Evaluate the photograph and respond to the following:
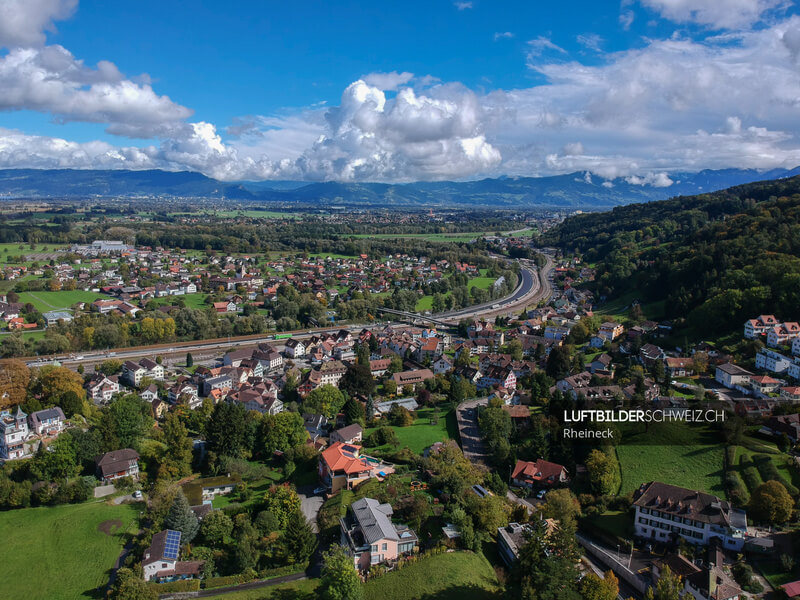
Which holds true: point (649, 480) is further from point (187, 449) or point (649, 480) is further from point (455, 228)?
point (455, 228)

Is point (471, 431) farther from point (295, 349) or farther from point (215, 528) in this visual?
point (295, 349)

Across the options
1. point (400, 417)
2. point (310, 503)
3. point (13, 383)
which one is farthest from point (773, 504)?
point (13, 383)

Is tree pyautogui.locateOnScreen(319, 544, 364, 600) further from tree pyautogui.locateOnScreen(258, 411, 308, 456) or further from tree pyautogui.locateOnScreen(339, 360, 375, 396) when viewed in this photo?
tree pyautogui.locateOnScreen(339, 360, 375, 396)

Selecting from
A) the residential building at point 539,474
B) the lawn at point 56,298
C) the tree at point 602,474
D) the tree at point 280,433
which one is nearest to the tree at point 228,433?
the tree at point 280,433

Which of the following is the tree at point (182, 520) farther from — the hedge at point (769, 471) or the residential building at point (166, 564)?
the hedge at point (769, 471)

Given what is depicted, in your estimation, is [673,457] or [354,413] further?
[354,413]

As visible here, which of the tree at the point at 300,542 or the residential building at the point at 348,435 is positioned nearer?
the tree at the point at 300,542
